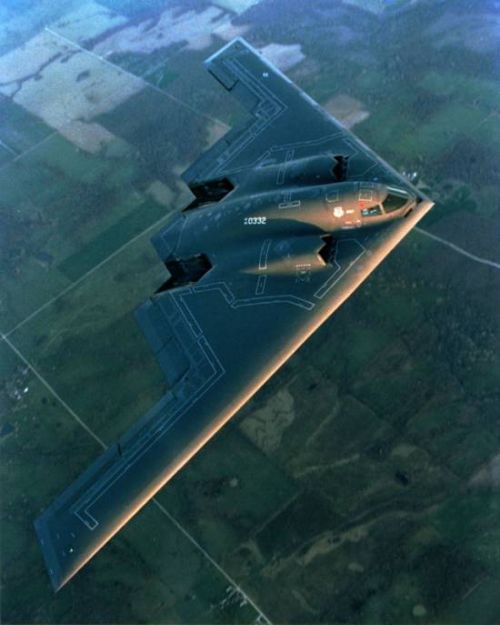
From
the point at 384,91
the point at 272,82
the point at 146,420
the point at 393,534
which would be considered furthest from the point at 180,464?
the point at 384,91

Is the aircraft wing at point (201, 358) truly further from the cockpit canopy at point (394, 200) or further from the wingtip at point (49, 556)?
the cockpit canopy at point (394, 200)

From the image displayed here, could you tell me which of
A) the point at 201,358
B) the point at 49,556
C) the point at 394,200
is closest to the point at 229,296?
the point at 201,358

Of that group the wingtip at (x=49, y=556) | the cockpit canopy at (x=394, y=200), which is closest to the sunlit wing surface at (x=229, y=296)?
the wingtip at (x=49, y=556)

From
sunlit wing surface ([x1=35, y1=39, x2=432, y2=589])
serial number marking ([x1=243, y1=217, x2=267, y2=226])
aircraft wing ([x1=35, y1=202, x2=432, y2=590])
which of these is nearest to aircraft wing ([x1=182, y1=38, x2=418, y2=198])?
sunlit wing surface ([x1=35, y1=39, x2=432, y2=589])

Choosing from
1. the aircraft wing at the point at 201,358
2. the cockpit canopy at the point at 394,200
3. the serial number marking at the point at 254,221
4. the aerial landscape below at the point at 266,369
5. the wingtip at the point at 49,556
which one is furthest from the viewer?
the serial number marking at the point at 254,221

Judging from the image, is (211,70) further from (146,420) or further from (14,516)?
(14,516)

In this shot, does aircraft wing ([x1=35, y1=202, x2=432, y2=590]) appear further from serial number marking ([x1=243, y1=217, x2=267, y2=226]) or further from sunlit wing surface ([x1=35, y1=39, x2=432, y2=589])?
serial number marking ([x1=243, y1=217, x2=267, y2=226])
